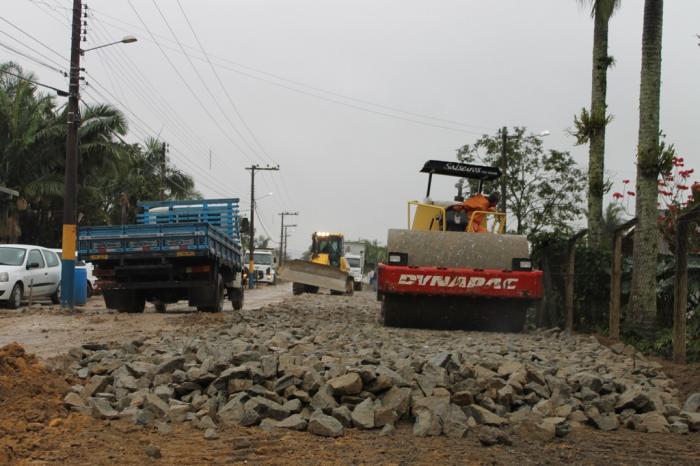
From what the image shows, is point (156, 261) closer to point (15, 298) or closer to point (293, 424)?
point (15, 298)

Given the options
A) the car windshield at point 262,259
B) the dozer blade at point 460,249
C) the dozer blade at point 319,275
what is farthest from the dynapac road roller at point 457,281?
the car windshield at point 262,259

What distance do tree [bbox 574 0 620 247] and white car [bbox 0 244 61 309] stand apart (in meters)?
13.4

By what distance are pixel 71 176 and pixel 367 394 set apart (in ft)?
49.1

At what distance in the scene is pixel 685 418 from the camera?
5.85 meters

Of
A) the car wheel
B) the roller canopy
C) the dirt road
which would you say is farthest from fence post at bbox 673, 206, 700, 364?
the car wheel

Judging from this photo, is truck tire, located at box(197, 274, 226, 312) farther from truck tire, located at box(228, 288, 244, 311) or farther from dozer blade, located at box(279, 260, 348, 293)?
dozer blade, located at box(279, 260, 348, 293)

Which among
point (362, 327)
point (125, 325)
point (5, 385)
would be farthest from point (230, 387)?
point (125, 325)

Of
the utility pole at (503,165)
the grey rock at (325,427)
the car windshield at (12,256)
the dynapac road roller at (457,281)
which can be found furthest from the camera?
the utility pole at (503,165)

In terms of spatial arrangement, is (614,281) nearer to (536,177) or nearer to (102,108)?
(536,177)

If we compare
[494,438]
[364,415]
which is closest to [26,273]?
[364,415]

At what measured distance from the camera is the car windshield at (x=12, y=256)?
721 inches

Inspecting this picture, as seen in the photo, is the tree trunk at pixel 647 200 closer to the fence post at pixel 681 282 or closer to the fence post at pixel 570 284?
the fence post at pixel 570 284

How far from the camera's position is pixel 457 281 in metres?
12.4

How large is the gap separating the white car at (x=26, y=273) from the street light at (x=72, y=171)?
1002 mm
